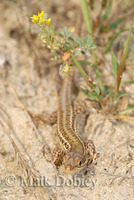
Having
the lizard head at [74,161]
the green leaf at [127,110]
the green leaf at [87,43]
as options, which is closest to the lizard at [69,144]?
the lizard head at [74,161]

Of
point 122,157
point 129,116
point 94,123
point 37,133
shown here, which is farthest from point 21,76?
point 122,157

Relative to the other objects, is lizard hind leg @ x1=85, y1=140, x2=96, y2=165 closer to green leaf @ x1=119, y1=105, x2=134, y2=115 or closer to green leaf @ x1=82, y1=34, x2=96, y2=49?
green leaf @ x1=119, y1=105, x2=134, y2=115

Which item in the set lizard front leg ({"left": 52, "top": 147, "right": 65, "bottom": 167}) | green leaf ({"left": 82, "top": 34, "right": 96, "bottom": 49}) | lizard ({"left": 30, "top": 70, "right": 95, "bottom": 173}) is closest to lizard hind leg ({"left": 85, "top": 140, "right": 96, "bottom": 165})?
lizard ({"left": 30, "top": 70, "right": 95, "bottom": 173})

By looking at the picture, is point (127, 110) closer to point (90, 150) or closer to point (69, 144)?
point (90, 150)

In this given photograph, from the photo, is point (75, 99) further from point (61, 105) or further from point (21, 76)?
point (21, 76)

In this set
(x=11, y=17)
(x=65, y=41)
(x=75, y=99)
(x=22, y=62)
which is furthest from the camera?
(x=11, y=17)

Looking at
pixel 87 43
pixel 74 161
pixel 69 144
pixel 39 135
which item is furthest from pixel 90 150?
pixel 87 43
